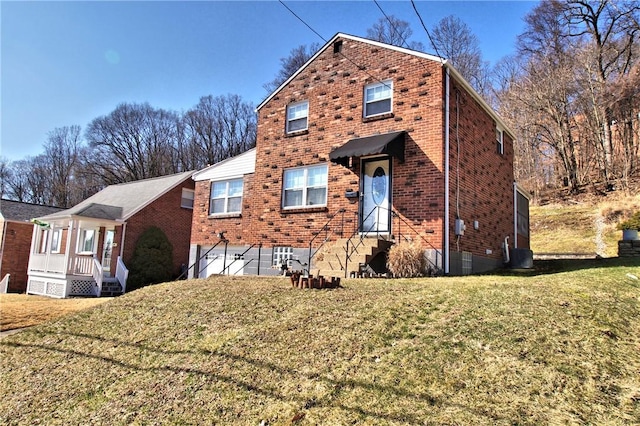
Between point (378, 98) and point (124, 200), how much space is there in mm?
18301

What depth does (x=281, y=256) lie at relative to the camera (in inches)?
518

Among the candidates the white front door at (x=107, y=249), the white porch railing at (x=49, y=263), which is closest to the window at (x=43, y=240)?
the white porch railing at (x=49, y=263)

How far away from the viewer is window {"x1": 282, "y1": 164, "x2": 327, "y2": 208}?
12.7 m

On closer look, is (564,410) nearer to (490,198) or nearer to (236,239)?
(490,198)

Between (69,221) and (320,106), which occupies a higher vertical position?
(320,106)

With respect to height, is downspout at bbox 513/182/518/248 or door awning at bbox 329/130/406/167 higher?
door awning at bbox 329/130/406/167

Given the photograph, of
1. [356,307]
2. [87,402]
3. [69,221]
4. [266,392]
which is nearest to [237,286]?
[356,307]

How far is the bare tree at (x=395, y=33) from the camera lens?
31.2 metres

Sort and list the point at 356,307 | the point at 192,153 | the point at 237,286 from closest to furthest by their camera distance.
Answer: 1. the point at 356,307
2. the point at 237,286
3. the point at 192,153

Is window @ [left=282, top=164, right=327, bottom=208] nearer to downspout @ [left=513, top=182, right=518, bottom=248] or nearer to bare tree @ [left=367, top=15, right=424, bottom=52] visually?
downspout @ [left=513, top=182, right=518, bottom=248]

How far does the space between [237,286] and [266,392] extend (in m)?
4.57

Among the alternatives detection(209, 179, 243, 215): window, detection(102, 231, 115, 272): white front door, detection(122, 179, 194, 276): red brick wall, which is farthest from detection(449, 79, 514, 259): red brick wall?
detection(102, 231, 115, 272): white front door

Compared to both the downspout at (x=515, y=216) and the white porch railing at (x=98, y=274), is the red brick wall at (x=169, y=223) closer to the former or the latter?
the white porch railing at (x=98, y=274)

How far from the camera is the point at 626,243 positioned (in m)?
14.0
